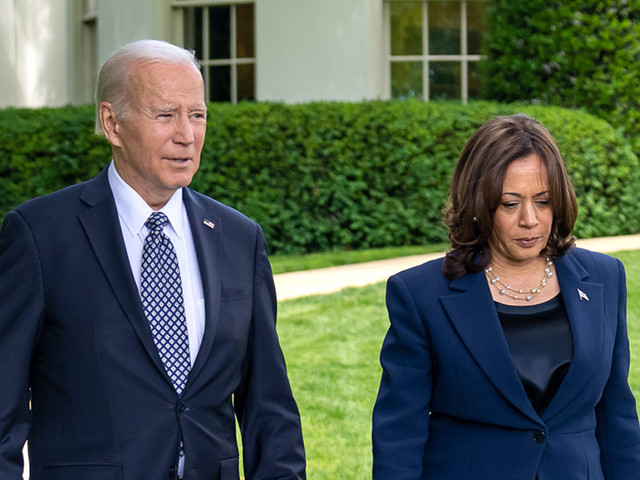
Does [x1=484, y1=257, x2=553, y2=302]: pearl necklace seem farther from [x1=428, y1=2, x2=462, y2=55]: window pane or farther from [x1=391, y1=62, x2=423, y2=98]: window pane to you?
[x1=428, y1=2, x2=462, y2=55]: window pane

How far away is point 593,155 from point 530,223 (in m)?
9.54

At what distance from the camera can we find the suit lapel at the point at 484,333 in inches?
110

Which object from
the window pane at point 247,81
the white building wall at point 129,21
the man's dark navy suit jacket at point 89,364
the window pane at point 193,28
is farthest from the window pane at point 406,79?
the man's dark navy suit jacket at point 89,364

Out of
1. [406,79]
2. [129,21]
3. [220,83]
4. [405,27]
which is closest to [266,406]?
[406,79]

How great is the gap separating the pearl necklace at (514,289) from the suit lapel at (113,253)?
1.04 metres

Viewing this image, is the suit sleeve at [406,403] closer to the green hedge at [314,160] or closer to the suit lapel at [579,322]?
the suit lapel at [579,322]

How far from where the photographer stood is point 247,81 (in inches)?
577

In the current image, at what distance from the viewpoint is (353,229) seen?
1162 cm

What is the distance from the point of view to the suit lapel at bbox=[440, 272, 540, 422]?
2.79 meters

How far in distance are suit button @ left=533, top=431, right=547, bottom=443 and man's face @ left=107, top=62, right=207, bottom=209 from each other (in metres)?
1.19

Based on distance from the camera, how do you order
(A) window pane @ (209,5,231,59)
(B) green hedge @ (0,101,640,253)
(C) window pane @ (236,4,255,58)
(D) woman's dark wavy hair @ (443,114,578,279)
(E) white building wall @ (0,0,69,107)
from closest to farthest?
(D) woman's dark wavy hair @ (443,114,578,279)
(B) green hedge @ (0,101,640,253)
(C) window pane @ (236,4,255,58)
(A) window pane @ (209,5,231,59)
(E) white building wall @ (0,0,69,107)

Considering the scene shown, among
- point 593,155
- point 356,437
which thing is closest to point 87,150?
point 593,155

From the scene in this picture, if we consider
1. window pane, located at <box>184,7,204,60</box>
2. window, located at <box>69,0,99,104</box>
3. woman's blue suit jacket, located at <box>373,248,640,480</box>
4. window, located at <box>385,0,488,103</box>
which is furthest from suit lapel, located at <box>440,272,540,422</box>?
window, located at <box>69,0,99,104</box>

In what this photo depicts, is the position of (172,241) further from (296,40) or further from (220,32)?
(220,32)
